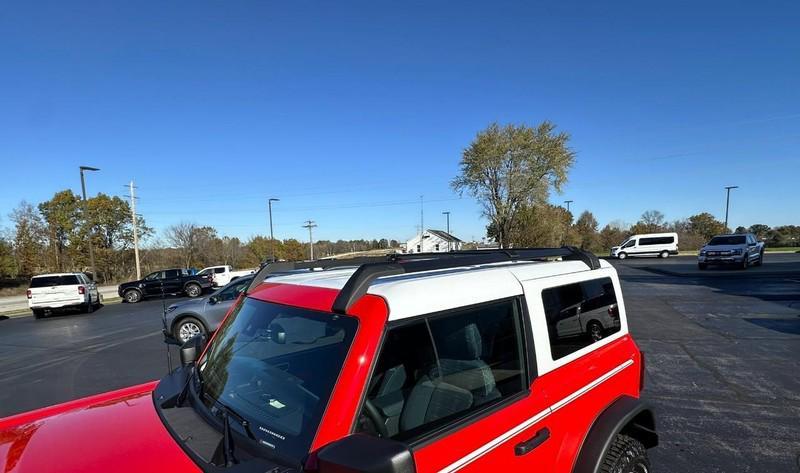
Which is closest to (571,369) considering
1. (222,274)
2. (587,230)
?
(222,274)

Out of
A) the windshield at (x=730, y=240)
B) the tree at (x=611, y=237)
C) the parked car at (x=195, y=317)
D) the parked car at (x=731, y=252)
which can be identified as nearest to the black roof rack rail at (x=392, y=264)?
the parked car at (x=195, y=317)

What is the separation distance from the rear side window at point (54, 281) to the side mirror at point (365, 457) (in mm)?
20244

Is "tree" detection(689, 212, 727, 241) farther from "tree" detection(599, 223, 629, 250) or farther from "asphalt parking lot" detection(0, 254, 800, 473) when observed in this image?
"asphalt parking lot" detection(0, 254, 800, 473)

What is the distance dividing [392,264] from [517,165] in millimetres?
43318

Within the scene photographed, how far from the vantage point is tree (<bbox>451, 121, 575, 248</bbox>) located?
42281 mm

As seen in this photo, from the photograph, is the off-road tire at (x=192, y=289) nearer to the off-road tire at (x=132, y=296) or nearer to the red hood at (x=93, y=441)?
the off-road tire at (x=132, y=296)

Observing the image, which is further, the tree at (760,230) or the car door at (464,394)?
the tree at (760,230)

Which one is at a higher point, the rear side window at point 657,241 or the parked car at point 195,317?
the rear side window at point 657,241

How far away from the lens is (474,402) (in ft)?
6.16

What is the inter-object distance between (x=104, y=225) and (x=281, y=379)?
170 ft

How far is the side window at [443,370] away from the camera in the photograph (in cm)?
164

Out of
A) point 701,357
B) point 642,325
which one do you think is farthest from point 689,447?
point 642,325

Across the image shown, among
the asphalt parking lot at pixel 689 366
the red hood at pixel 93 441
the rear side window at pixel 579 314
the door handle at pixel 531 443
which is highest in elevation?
the rear side window at pixel 579 314

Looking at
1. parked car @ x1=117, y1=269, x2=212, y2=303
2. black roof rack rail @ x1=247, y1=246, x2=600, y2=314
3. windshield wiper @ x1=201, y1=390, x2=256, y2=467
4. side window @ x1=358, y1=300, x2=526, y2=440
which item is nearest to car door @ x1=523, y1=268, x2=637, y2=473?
side window @ x1=358, y1=300, x2=526, y2=440
